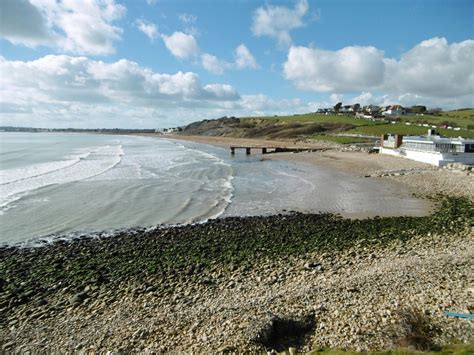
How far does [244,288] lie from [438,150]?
112ft

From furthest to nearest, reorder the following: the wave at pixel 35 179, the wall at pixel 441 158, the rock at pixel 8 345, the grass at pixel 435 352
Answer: the wall at pixel 441 158, the wave at pixel 35 179, the rock at pixel 8 345, the grass at pixel 435 352

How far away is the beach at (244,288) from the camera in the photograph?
21.8 ft

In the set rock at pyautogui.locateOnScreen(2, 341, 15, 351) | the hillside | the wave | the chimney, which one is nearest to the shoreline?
rock at pyautogui.locateOnScreen(2, 341, 15, 351)

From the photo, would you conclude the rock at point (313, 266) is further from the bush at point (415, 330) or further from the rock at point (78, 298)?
the rock at point (78, 298)

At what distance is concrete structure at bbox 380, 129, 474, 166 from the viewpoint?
1291 inches

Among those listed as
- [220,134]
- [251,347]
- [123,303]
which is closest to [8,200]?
[123,303]

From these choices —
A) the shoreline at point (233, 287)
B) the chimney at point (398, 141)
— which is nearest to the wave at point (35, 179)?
the shoreline at point (233, 287)

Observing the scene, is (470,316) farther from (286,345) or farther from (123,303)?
(123,303)

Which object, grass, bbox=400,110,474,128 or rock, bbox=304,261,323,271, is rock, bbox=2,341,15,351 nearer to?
rock, bbox=304,261,323,271

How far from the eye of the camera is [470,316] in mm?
6715

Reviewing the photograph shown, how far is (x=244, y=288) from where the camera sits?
8.98m

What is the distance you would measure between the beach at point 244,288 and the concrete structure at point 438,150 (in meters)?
20.9

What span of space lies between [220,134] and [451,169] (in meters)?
107

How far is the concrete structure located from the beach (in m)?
20.9
